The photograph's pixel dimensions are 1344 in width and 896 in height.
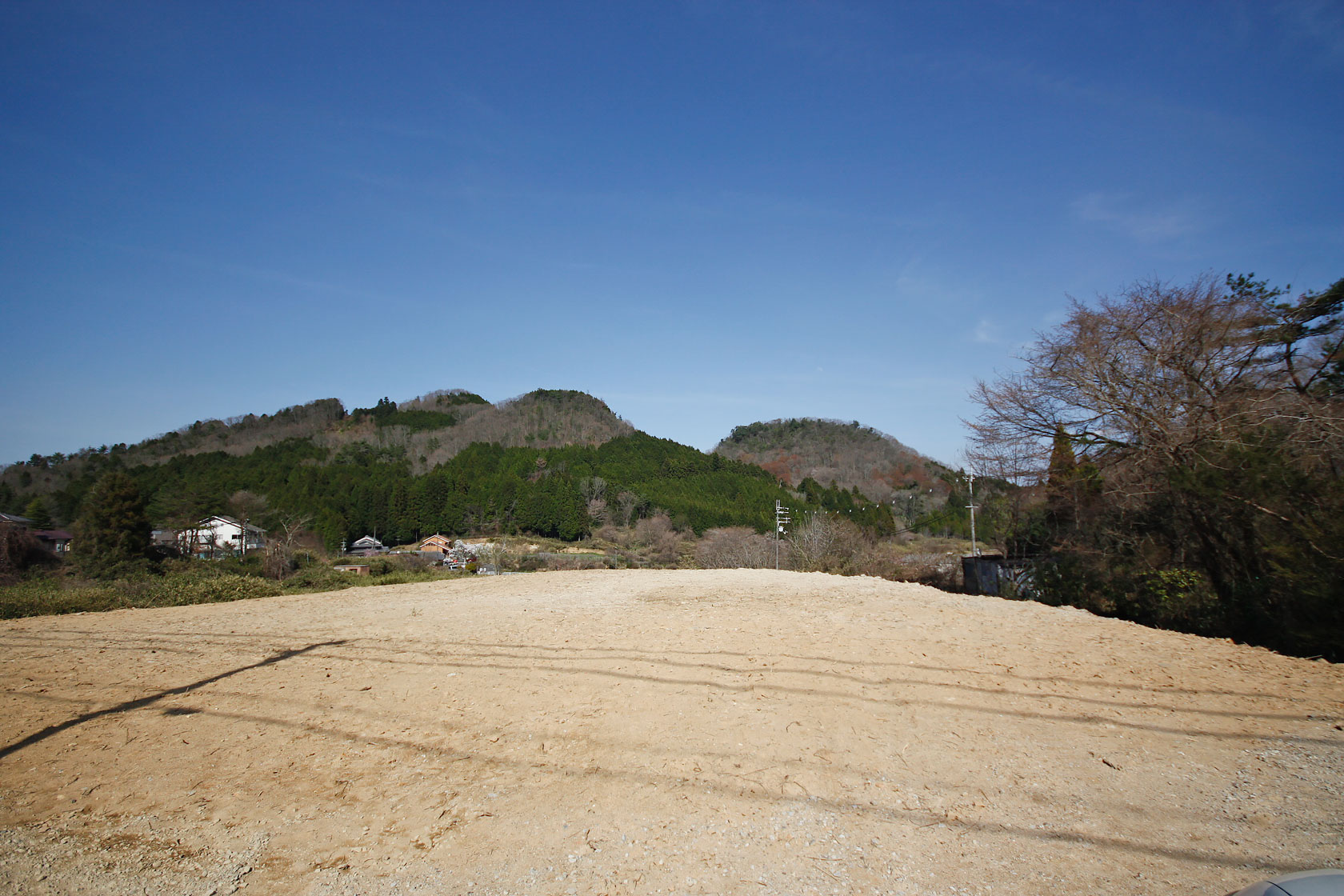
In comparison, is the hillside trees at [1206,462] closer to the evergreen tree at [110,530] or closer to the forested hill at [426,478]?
the forested hill at [426,478]

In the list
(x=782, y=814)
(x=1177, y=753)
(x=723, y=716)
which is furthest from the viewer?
(x=723, y=716)

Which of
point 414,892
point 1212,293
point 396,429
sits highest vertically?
point 396,429

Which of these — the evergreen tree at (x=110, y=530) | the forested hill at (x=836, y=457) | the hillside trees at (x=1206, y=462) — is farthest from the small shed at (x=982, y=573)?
the forested hill at (x=836, y=457)

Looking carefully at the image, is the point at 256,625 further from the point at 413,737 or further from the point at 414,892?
the point at 414,892

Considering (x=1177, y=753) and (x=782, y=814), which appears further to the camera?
(x=1177, y=753)

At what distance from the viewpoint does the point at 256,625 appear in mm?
9719

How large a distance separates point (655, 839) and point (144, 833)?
2.91 m

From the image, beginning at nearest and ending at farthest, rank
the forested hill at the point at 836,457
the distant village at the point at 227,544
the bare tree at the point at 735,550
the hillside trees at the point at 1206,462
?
1. the hillside trees at the point at 1206,462
2. the distant village at the point at 227,544
3. the bare tree at the point at 735,550
4. the forested hill at the point at 836,457

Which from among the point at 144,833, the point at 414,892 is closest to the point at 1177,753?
the point at 414,892

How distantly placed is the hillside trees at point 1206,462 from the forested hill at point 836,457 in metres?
59.2

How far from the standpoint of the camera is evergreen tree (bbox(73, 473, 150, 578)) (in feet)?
83.7

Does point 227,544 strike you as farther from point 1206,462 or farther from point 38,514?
point 1206,462

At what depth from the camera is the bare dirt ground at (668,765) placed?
11.4 feet

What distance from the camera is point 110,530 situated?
26031 mm
